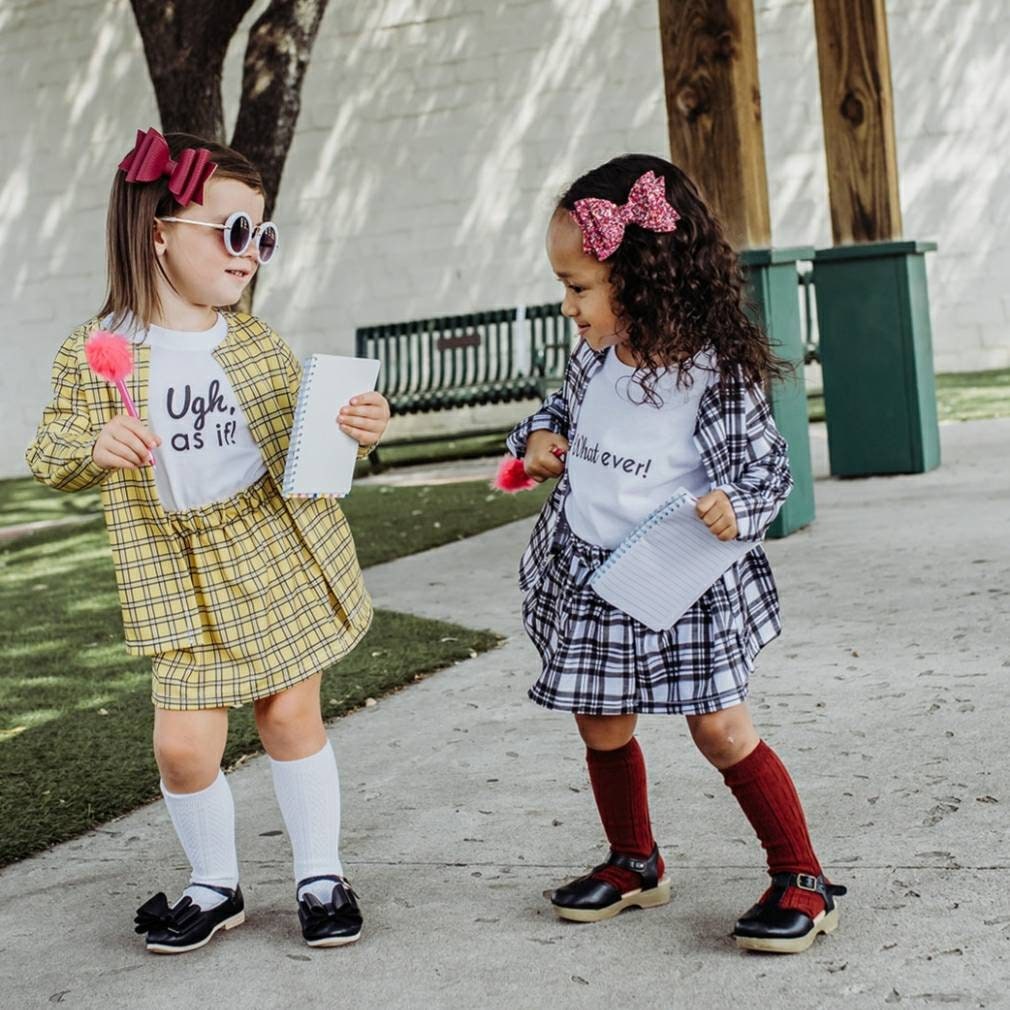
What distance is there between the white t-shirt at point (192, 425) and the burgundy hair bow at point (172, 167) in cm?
24

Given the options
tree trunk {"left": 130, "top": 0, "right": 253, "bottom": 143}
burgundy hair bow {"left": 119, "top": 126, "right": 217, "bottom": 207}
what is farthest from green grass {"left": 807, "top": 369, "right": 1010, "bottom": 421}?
burgundy hair bow {"left": 119, "top": 126, "right": 217, "bottom": 207}

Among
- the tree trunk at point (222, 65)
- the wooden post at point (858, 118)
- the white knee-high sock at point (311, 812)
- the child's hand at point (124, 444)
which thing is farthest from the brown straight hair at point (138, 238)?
the tree trunk at point (222, 65)

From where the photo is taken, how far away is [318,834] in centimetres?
282

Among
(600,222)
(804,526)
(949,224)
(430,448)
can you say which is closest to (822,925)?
(600,222)

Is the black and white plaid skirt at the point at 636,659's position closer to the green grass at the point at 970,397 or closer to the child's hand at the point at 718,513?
the child's hand at the point at 718,513

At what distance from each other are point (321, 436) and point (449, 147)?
36.1 ft

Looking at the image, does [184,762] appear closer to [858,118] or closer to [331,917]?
[331,917]

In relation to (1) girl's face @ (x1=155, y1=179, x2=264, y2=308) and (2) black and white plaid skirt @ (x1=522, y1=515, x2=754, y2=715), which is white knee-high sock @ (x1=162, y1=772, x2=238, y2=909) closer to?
(2) black and white plaid skirt @ (x1=522, y1=515, x2=754, y2=715)

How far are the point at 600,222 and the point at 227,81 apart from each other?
11.7 meters

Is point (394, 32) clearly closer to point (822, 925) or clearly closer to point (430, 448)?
point (430, 448)

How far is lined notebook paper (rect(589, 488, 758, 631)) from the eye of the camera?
99.0 inches

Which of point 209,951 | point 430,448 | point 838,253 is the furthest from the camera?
point 430,448

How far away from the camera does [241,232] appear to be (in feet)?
8.94

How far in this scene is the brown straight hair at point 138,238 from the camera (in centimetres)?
276
